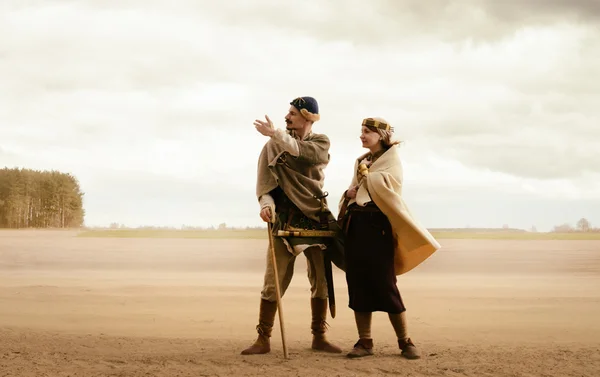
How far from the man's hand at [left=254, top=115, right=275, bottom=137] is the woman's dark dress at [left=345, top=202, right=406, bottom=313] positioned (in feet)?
2.72

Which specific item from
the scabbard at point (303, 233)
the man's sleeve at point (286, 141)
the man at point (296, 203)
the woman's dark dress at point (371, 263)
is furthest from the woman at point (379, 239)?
the man's sleeve at point (286, 141)

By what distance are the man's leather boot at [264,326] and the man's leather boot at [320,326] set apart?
33 centimetres

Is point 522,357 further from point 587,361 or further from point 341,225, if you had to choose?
point 341,225

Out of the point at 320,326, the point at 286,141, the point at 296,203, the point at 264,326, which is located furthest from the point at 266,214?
the point at 320,326

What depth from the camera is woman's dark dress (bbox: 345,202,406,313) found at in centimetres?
464

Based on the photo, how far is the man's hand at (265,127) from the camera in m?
4.64

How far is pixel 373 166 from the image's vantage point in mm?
4820

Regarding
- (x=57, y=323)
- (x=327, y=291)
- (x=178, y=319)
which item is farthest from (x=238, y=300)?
(x=327, y=291)

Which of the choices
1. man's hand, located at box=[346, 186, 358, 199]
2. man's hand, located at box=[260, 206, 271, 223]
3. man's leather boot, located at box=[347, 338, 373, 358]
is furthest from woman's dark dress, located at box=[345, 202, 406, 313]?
man's hand, located at box=[260, 206, 271, 223]

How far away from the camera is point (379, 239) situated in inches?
184

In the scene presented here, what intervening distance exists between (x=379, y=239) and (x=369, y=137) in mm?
743

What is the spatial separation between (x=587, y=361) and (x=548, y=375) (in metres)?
0.66

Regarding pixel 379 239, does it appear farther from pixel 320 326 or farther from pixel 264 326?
pixel 264 326

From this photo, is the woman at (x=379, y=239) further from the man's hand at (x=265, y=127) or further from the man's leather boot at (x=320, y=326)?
the man's hand at (x=265, y=127)
